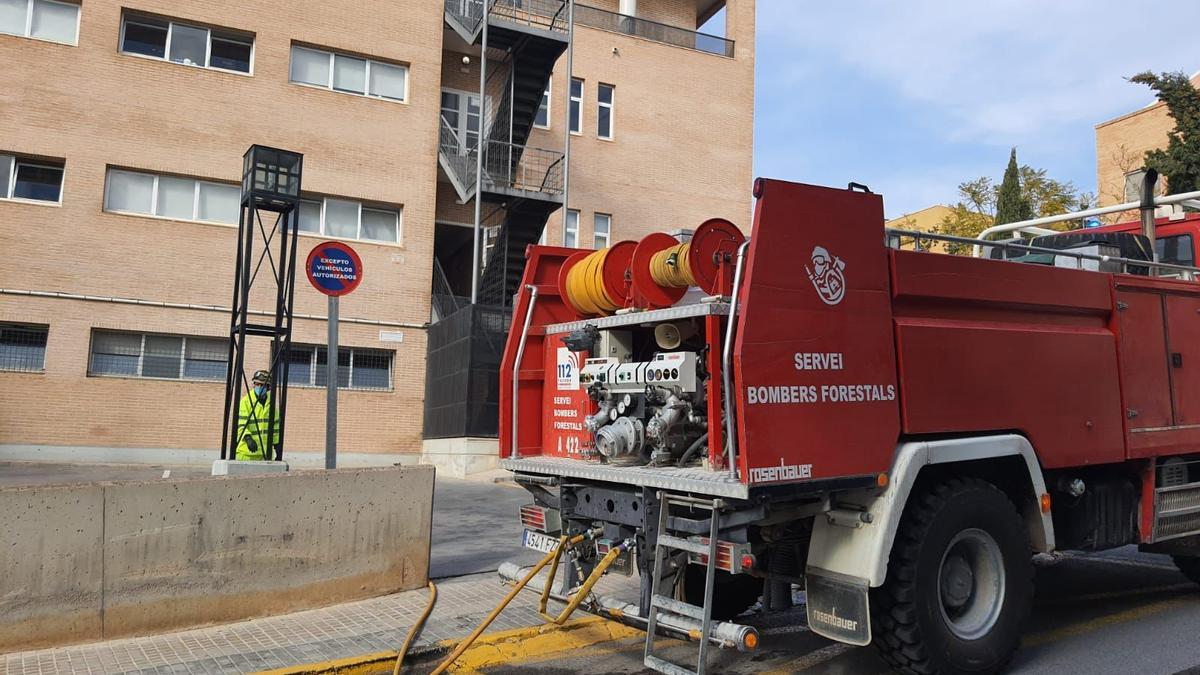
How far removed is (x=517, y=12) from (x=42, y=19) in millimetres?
10070

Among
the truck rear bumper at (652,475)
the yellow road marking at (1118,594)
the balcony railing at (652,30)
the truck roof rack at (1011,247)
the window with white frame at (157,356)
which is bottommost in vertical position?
the yellow road marking at (1118,594)

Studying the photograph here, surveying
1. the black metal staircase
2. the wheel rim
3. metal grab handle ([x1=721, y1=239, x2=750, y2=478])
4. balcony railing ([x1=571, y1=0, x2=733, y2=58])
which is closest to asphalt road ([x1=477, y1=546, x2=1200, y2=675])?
the wheel rim

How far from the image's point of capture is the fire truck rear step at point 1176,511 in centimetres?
594

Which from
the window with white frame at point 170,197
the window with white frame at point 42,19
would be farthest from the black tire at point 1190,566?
the window with white frame at point 42,19

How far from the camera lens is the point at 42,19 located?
17.3 meters

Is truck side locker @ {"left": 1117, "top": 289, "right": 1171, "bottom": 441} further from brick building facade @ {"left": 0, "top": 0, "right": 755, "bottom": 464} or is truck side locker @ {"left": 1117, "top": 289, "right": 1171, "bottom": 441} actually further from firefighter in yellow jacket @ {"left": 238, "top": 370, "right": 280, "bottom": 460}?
brick building facade @ {"left": 0, "top": 0, "right": 755, "bottom": 464}

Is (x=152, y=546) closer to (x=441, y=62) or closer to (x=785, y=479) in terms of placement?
(x=785, y=479)

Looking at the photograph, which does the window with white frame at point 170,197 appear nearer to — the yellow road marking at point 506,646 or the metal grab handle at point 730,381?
the yellow road marking at point 506,646

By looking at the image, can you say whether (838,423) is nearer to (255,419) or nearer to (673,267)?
(673,267)

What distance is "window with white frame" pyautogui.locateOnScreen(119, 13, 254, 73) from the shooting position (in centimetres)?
1817

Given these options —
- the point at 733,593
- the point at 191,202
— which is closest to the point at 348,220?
the point at 191,202

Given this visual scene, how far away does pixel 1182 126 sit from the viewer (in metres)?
16.2

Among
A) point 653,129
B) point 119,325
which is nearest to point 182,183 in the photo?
point 119,325

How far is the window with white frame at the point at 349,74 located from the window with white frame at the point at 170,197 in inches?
126
